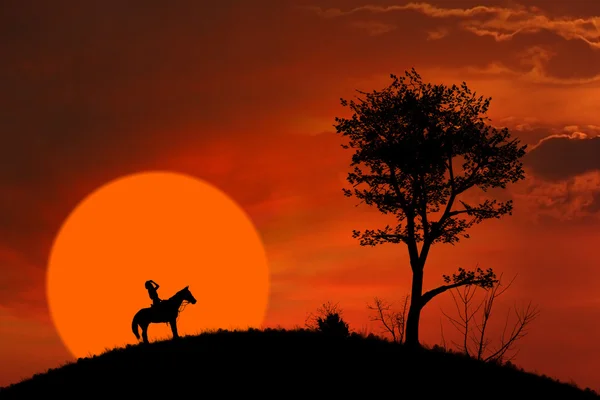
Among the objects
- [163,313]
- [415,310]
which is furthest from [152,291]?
[415,310]

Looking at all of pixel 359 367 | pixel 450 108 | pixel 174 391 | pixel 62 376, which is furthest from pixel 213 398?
pixel 450 108

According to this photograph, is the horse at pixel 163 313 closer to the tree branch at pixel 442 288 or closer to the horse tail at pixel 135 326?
the horse tail at pixel 135 326

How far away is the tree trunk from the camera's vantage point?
4825 cm

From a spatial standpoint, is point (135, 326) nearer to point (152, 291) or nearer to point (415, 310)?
point (152, 291)

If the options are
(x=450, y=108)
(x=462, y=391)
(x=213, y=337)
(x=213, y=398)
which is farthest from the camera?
(x=450, y=108)

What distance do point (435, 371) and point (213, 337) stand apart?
13.5 m

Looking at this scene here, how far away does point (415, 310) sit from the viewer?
159 feet

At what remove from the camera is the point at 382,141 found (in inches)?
1981

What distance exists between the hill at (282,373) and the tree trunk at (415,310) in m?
1.33

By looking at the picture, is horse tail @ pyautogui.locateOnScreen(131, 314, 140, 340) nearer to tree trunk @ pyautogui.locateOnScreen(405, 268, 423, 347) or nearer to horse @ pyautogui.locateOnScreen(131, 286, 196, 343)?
horse @ pyautogui.locateOnScreen(131, 286, 196, 343)

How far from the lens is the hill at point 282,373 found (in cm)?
3712

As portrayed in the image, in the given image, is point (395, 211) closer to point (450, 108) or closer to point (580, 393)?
point (450, 108)

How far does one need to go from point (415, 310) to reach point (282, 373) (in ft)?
42.8

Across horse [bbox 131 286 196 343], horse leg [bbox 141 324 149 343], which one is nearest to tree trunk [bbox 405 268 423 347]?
horse [bbox 131 286 196 343]
